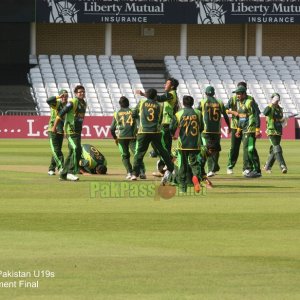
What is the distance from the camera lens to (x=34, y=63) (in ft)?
A: 178

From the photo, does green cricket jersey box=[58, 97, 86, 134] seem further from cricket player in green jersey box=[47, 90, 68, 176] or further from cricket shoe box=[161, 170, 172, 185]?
cricket shoe box=[161, 170, 172, 185]

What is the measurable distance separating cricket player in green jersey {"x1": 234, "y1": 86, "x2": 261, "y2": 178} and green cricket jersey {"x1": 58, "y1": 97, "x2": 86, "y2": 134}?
3558mm

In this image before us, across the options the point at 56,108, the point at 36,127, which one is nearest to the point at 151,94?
the point at 56,108

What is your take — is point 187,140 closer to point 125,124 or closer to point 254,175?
point 125,124

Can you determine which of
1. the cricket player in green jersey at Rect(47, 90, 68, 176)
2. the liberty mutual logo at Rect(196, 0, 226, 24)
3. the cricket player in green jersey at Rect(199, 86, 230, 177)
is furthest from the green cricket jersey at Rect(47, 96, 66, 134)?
the liberty mutual logo at Rect(196, 0, 226, 24)

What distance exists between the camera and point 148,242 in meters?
13.5

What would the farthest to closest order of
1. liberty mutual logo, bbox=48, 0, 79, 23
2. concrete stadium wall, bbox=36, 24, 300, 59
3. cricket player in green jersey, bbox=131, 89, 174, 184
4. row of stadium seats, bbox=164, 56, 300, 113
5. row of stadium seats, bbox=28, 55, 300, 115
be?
1. concrete stadium wall, bbox=36, 24, 300, 59
2. liberty mutual logo, bbox=48, 0, 79, 23
3. row of stadium seats, bbox=164, 56, 300, 113
4. row of stadium seats, bbox=28, 55, 300, 115
5. cricket player in green jersey, bbox=131, 89, 174, 184

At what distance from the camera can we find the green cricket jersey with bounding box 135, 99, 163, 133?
21.0 metres

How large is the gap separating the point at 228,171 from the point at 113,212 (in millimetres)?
9016

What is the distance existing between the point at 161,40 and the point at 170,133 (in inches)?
1457

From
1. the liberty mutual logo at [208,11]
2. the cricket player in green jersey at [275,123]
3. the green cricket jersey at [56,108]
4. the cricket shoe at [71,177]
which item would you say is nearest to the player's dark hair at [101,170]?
the green cricket jersey at [56,108]

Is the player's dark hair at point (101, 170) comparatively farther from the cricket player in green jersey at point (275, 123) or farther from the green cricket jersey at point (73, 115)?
the cricket player in green jersey at point (275, 123)

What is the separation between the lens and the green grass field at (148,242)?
10.7 metres

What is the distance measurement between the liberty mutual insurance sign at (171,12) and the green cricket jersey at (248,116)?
97.4 ft
